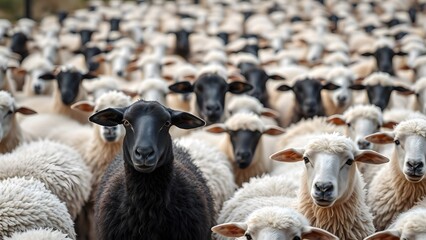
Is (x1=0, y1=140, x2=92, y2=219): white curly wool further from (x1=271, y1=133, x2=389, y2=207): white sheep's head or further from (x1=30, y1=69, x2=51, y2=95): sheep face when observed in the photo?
(x1=30, y1=69, x2=51, y2=95): sheep face

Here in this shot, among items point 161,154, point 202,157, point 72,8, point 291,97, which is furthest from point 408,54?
point 72,8

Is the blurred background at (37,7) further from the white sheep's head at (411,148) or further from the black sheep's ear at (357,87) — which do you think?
the white sheep's head at (411,148)

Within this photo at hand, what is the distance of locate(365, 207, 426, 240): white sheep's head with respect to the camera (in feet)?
12.4

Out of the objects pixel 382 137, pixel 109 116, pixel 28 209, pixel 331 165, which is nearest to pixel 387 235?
pixel 331 165

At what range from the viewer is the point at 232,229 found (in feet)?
13.4

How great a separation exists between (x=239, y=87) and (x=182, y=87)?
59 centimetres

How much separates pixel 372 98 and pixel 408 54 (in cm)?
305

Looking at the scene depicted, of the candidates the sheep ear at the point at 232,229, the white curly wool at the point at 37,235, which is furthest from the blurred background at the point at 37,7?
the sheep ear at the point at 232,229

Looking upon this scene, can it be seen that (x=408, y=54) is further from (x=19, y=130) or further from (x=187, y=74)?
(x=19, y=130)

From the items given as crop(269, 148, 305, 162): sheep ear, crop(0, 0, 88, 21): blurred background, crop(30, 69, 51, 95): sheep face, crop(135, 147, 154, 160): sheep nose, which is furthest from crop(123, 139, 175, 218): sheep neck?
crop(0, 0, 88, 21): blurred background

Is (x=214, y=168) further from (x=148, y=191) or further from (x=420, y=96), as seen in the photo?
(x=420, y=96)

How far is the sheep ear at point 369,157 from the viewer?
461cm

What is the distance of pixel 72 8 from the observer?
67.9 feet

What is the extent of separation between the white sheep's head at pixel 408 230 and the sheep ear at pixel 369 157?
2.21 feet
